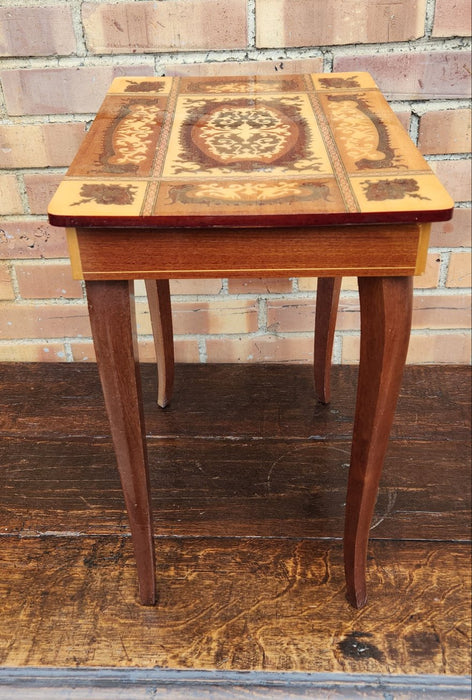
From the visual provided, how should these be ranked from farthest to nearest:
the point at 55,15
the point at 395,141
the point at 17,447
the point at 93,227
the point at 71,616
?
the point at 17,447
the point at 55,15
the point at 71,616
the point at 395,141
the point at 93,227

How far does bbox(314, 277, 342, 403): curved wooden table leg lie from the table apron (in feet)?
1.44

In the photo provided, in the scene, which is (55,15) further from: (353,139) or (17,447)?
(17,447)

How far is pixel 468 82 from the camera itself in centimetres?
119

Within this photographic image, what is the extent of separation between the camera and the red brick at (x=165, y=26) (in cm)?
115

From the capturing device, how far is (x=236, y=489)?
115 centimetres

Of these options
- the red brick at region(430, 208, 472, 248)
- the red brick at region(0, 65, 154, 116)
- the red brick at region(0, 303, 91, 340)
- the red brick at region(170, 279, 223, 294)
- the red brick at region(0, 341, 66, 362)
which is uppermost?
the red brick at region(0, 65, 154, 116)

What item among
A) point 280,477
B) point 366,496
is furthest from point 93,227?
point 280,477

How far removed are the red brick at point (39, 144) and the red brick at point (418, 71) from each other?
0.50m

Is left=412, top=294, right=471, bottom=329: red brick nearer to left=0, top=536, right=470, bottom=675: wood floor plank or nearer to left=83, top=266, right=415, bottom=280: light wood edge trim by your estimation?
left=0, top=536, right=470, bottom=675: wood floor plank

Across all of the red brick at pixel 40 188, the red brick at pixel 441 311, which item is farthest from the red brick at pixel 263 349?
the red brick at pixel 40 188

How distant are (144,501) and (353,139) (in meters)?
0.54

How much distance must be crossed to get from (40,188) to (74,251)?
25.8 inches

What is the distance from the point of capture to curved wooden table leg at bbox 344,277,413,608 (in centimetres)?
73

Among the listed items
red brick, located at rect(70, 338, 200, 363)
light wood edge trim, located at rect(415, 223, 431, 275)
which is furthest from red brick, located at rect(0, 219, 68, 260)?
light wood edge trim, located at rect(415, 223, 431, 275)
